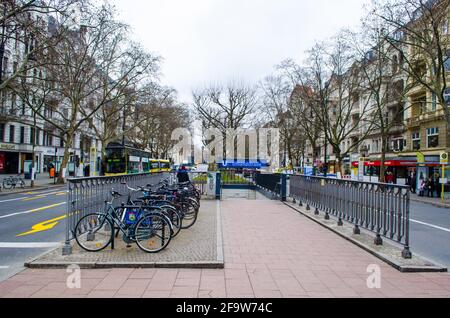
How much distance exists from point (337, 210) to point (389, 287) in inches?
209

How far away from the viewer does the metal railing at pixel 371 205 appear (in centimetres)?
699

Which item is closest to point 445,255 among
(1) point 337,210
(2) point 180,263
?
(1) point 337,210

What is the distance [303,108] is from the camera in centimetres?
4397

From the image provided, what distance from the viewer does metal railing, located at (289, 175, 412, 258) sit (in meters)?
6.99

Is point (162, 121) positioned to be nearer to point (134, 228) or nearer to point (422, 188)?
point (422, 188)

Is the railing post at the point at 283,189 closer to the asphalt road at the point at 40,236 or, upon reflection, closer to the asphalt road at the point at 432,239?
the asphalt road at the point at 432,239

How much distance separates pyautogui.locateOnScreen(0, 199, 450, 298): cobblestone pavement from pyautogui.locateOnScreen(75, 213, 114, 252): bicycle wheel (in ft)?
4.04

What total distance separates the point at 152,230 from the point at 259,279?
8.12 ft

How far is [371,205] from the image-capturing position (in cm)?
806

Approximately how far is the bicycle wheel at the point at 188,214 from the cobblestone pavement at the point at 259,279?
2522 millimetres

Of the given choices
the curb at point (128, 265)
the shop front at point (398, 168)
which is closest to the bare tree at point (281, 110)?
the shop front at point (398, 168)

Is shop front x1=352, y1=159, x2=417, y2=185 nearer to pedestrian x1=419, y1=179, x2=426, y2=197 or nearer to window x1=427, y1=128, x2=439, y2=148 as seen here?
window x1=427, y1=128, x2=439, y2=148

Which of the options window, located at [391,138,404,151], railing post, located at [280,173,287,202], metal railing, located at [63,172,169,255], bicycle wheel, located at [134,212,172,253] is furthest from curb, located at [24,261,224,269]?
window, located at [391,138,404,151]
